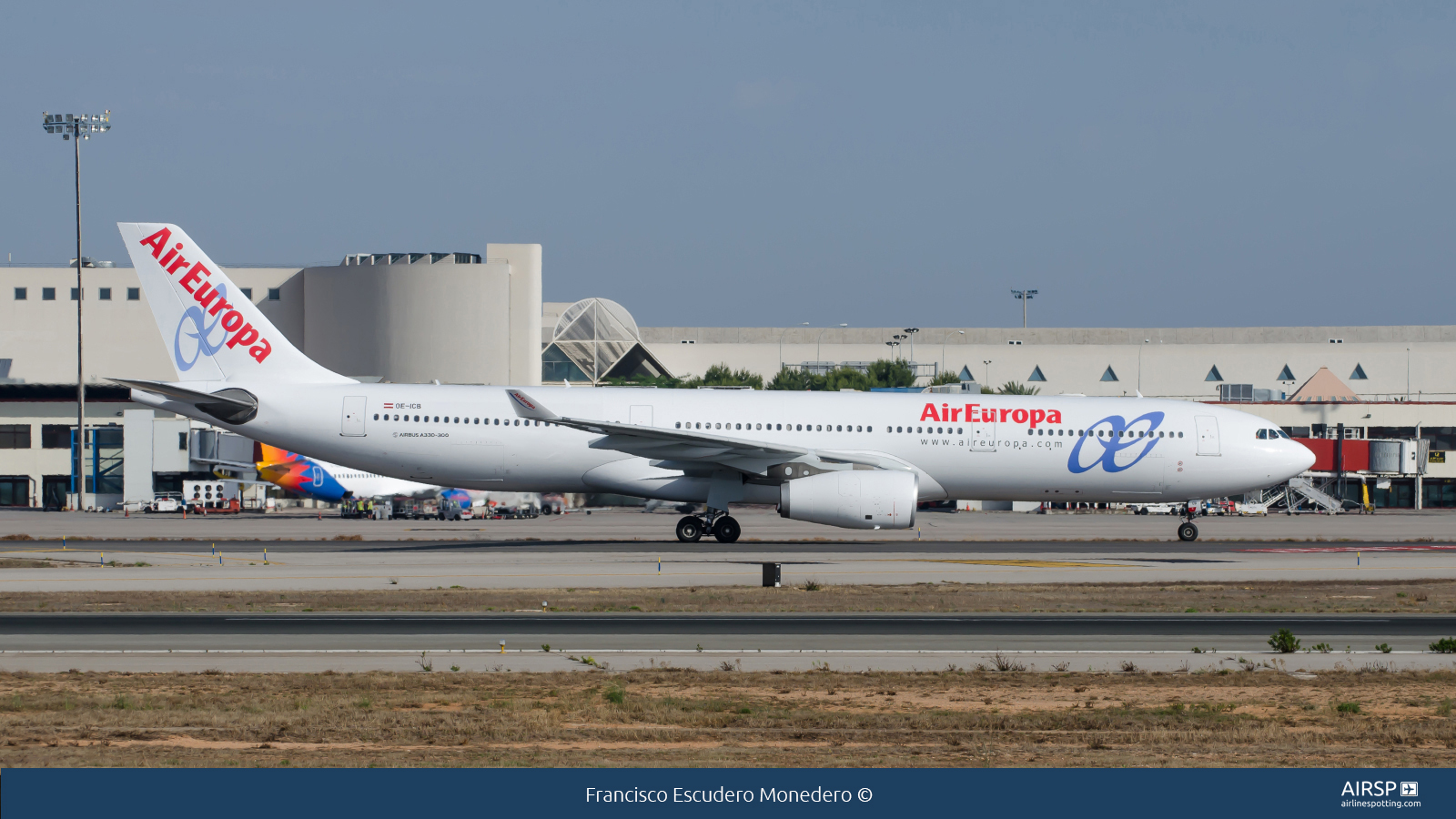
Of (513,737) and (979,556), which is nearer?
(513,737)

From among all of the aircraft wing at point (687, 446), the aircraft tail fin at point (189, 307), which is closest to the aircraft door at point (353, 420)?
the aircraft tail fin at point (189, 307)

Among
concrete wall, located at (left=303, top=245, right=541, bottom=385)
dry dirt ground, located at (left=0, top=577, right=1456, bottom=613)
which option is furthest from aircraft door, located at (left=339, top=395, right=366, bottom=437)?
concrete wall, located at (left=303, top=245, right=541, bottom=385)

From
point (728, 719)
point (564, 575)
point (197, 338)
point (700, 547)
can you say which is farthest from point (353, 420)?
point (728, 719)

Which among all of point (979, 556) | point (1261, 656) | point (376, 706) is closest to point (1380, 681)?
point (1261, 656)

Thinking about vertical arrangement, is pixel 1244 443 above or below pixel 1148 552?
above

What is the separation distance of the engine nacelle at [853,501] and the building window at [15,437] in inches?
2500

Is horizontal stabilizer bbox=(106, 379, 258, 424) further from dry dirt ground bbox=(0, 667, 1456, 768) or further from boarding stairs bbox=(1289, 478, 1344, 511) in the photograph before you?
boarding stairs bbox=(1289, 478, 1344, 511)

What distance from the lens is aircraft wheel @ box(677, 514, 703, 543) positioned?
122ft

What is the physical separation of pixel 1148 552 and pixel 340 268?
7772cm

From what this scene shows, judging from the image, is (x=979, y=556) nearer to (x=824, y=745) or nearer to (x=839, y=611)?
(x=839, y=611)

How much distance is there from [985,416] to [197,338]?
22195 mm

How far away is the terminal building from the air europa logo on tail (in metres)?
36.1

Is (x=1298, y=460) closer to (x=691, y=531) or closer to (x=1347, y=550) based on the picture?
(x=1347, y=550)

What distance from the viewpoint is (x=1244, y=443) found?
38.7 m
